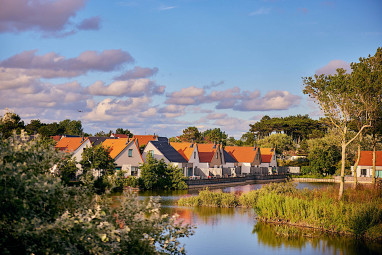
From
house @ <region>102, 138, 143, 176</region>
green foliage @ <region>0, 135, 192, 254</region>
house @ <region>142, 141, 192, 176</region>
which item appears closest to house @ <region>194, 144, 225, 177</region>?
house @ <region>142, 141, 192, 176</region>

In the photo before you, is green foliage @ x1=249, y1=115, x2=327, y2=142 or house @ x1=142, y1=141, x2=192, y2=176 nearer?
house @ x1=142, y1=141, x2=192, y2=176

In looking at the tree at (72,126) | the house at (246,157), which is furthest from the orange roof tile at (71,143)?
the tree at (72,126)

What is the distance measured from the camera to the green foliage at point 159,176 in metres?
54.7

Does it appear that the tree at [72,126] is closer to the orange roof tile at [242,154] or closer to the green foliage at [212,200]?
the orange roof tile at [242,154]

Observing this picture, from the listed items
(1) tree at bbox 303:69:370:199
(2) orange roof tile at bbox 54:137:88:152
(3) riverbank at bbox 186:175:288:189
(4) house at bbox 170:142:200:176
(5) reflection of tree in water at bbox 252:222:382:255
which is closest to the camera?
(5) reflection of tree in water at bbox 252:222:382:255

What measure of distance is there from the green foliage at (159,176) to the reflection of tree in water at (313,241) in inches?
1087

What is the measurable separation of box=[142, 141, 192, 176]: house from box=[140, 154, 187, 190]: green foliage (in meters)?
5.80

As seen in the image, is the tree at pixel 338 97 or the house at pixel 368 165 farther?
the house at pixel 368 165

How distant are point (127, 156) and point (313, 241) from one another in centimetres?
3865

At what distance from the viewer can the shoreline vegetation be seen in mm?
25250

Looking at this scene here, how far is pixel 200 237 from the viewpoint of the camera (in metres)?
26.6

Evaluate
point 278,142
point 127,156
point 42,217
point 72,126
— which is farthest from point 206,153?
point 72,126

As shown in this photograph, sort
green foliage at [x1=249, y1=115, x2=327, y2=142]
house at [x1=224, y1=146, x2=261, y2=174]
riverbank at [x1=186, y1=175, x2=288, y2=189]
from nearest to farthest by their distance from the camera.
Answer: riverbank at [x1=186, y1=175, x2=288, y2=189]
house at [x1=224, y1=146, x2=261, y2=174]
green foliage at [x1=249, y1=115, x2=327, y2=142]

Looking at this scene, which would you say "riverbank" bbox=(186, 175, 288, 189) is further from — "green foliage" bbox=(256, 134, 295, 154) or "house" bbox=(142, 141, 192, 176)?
"green foliage" bbox=(256, 134, 295, 154)
